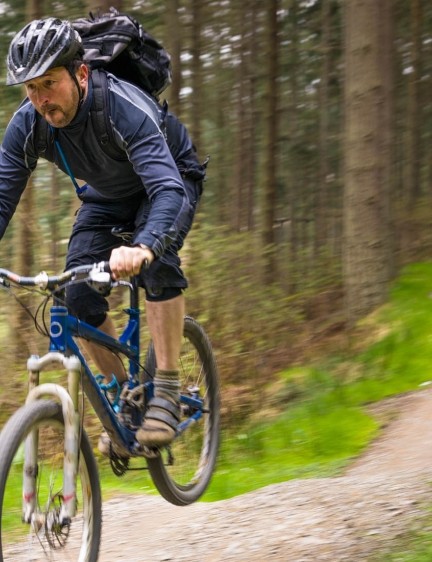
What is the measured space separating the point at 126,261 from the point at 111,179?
3.13 feet

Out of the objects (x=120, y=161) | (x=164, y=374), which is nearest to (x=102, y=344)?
(x=164, y=374)

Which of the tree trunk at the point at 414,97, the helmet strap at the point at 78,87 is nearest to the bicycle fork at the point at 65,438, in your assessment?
the helmet strap at the point at 78,87

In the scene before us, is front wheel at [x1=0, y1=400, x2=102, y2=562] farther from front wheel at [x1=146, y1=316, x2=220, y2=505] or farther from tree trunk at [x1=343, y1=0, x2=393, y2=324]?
tree trunk at [x1=343, y1=0, x2=393, y2=324]

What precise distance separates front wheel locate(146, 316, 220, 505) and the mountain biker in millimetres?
396

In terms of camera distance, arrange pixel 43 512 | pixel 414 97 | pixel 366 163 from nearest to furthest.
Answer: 1. pixel 43 512
2. pixel 366 163
3. pixel 414 97

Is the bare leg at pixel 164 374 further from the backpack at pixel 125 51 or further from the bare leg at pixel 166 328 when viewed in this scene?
the backpack at pixel 125 51

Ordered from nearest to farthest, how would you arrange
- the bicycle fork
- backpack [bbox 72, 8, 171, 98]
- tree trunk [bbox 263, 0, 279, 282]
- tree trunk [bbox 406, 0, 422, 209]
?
the bicycle fork < backpack [bbox 72, 8, 171, 98] < tree trunk [bbox 263, 0, 279, 282] < tree trunk [bbox 406, 0, 422, 209]

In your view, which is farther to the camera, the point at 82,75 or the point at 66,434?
the point at 82,75

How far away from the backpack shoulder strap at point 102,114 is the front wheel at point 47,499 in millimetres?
1232

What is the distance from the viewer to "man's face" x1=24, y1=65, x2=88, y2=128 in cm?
384

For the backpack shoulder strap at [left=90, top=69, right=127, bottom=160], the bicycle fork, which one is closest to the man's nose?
the backpack shoulder strap at [left=90, top=69, right=127, bottom=160]

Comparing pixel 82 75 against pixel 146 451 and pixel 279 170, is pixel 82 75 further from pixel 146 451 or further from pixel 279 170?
pixel 279 170

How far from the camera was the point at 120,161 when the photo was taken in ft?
13.9

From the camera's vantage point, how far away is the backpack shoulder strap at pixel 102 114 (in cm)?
403
